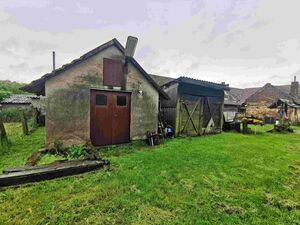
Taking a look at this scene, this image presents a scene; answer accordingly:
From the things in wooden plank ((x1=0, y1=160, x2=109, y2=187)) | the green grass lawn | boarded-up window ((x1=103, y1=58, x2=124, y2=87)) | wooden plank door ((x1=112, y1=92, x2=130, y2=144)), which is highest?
boarded-up window ((x1=103, y1=58, x2=124, y2=87))

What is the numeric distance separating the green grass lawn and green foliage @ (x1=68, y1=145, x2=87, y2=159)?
44.1 inches

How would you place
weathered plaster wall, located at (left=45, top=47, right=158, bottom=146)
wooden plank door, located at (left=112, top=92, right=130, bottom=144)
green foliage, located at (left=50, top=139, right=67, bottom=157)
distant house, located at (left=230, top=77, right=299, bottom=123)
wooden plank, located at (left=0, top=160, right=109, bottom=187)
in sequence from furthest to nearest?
distant house, located at (left=230, top=77, right=299, bottom=123), wooden plank door, located at (left=112, top=92, right=130, bottom=144), weathered plaster wall, located at (left=45, top=47, right=158, bottom=146), green foliage, located at (left=50, top=139, right=67, bottom=157), wooden plank, located at (left=0, top=160, right=109, bottom=187)

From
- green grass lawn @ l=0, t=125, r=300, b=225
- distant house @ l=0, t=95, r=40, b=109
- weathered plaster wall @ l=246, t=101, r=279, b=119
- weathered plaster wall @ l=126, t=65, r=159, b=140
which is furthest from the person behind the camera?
weathered plaster wall @ l=246, t=101, r=279, b=119

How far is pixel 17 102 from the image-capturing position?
922 inches

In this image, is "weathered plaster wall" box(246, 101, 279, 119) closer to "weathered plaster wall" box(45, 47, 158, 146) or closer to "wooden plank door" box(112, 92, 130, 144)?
"wooden plank door" box(112, 92, 130, 144)

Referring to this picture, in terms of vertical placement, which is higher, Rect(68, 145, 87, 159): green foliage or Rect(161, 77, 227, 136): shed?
Rect(161, 77, 227, 136): shed

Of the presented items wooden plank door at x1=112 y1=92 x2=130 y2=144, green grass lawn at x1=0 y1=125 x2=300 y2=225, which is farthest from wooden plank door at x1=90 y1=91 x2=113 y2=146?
green grass lawn at x1=0 y1=125 x2=300 y2=225

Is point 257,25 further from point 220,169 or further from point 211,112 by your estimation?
point 220,169

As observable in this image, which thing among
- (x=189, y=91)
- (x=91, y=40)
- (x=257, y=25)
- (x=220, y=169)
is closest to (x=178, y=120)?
(x=189, y=91)

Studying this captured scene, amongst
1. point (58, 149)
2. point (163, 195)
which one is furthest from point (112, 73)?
point (163, 195)

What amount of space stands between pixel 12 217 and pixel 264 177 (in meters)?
6.28

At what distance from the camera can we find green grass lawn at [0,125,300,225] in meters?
3.43

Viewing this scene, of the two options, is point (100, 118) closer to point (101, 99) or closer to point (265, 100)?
point (101, 99)

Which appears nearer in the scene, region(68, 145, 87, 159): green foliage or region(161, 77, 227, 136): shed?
region(68, 145, 87, 159): green foliage
